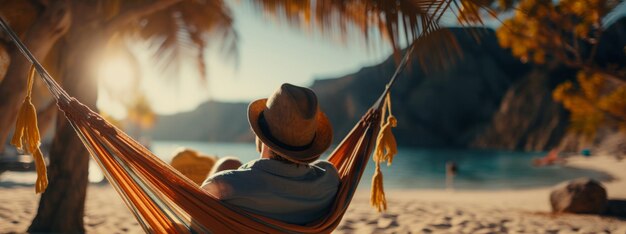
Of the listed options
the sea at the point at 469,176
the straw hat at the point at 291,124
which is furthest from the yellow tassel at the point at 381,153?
the sea at the point at 469,176

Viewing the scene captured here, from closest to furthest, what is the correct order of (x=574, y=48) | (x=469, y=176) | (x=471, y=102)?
(x=574, y=48), (x=469, y=176), (x=471, y=102)

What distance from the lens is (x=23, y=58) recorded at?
2500 mm

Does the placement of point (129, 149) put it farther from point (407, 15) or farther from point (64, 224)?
point (64, 224)

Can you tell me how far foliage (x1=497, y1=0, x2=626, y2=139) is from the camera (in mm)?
4910

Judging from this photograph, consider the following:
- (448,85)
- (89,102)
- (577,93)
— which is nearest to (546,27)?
(577,93)

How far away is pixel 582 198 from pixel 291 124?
4.18m

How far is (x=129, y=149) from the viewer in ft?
4.33

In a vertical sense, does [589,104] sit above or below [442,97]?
below

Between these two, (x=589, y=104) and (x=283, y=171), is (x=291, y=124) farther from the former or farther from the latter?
(x=589, y=104)

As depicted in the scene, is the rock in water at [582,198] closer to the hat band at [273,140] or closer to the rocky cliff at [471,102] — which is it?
the hat band at [273,140]

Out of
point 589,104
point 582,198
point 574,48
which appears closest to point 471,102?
point 589,104

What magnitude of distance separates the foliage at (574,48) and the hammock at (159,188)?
4.47 meters

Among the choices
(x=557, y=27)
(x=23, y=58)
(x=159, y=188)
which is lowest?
(x=159, y=188)

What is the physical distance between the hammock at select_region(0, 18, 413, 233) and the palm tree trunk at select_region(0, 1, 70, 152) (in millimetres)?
1174
